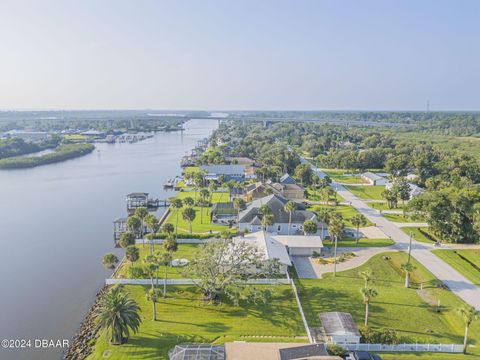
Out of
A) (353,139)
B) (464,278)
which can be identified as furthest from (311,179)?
(353,139)

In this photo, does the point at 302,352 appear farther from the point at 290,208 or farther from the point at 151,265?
the point at 290,208

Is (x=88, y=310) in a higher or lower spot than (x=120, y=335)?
lower

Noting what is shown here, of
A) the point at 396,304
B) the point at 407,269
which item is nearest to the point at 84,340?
the point at 396,304

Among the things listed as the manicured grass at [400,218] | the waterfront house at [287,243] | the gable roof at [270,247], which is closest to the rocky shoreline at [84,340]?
the gable roof at [270,247]

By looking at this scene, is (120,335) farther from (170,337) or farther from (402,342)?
(402,342)

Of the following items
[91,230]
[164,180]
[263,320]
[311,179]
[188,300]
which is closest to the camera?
[263,320]

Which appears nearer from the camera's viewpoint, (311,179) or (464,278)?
(464,278)
